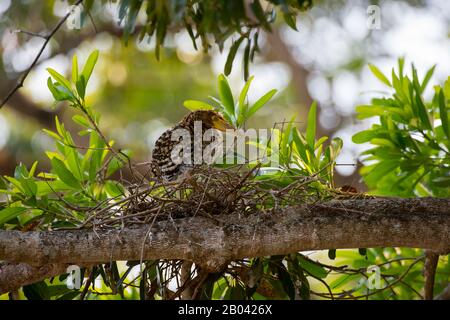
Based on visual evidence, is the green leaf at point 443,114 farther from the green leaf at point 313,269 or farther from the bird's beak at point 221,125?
the bird's beak at point 221,125

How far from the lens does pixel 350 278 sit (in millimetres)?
3541

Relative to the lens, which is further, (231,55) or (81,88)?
(81,88)

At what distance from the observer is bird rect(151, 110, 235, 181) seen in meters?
3.38

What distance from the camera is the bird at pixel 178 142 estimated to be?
3.38 meters

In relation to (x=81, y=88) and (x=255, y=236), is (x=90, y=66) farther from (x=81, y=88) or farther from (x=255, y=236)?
(x=255, y=236)

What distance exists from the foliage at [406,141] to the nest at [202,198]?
67cm

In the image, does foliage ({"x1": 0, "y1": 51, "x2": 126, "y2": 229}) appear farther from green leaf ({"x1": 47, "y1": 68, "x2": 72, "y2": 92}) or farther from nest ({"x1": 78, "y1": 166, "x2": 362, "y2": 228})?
nest ({"x1": 78, "y1": 166, "x2": 362, "y2": 228})

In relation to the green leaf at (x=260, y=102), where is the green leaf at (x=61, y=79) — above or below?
above

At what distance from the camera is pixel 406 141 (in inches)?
137

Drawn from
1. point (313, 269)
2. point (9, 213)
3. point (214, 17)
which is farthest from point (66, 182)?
point (214, 17)

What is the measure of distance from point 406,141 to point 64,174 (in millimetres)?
1489

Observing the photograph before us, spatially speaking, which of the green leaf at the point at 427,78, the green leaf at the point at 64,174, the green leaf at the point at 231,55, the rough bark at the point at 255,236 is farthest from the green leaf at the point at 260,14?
the green leaf at the point at 427,78

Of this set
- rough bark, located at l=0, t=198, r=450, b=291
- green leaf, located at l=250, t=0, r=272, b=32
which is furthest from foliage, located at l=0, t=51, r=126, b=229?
green leaf, located at l=250, t=0, r=272, b=32
